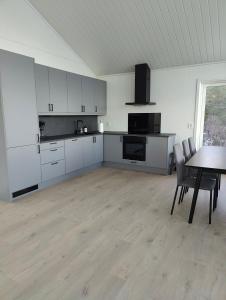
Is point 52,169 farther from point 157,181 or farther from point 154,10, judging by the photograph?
point 154,10

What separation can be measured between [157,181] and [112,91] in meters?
2.79

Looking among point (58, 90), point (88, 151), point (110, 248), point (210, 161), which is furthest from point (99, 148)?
point (110, 248)

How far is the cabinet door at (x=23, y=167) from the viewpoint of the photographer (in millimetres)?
3248

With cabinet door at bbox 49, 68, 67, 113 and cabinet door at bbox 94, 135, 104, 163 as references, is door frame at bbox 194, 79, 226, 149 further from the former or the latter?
cabinet door at bbox 49, 68, 67, 113

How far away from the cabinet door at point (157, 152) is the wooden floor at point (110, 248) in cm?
125

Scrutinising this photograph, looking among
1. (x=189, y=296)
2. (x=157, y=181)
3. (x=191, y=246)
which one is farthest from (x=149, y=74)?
(x=189, y=296)

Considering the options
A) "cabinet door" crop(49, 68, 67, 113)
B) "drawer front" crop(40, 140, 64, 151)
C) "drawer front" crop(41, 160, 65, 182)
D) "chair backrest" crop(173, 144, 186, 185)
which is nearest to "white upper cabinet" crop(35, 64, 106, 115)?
"cabinet door" crop(49, 68, 67, 113)

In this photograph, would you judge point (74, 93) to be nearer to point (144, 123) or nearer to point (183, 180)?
point (144, 123)

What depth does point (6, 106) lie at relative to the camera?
3.07 meters

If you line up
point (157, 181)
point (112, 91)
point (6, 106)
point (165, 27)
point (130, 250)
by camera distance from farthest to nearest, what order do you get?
point (112, 91), point (157, 181), point (165, 27), point (6, 106), point (130, 250)

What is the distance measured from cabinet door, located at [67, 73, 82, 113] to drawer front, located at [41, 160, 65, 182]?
1.20 metres

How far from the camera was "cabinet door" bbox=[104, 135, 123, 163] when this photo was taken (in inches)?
205

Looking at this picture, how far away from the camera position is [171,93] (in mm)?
4969

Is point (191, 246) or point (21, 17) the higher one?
point (21, 17)
